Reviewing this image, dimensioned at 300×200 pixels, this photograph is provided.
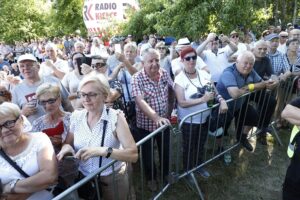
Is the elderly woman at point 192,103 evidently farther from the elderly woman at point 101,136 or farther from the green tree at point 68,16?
the green tree at point 68,16

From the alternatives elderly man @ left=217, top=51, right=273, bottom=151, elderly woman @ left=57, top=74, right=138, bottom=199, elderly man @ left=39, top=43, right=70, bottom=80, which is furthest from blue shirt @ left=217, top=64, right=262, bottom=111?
elderly man @ left=39, top=43, right=70, bottom=80

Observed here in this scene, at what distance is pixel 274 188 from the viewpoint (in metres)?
4.17

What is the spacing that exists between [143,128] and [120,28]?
14.7 m

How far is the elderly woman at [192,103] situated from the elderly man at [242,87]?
38 centimetres

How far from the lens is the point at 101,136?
263cm

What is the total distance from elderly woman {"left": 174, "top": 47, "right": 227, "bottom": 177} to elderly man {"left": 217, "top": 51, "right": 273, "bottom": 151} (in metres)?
0.38

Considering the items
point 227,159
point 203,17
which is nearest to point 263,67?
point 227,159

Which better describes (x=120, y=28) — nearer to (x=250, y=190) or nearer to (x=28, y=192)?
(x=250, y=190)

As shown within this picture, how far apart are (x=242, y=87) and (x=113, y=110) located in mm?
2329

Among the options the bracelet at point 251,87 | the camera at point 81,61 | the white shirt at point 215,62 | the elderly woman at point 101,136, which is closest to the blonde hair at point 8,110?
the elderly woman at point 101,136

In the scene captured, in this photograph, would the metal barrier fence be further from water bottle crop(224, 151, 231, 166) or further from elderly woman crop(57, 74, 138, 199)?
elderly woman crop(57, 74, 138, 199)

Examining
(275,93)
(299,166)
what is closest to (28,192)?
(299,166)

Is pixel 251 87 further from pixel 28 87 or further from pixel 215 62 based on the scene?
pixel 28 87

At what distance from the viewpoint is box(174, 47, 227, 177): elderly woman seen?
3908 millimetres
